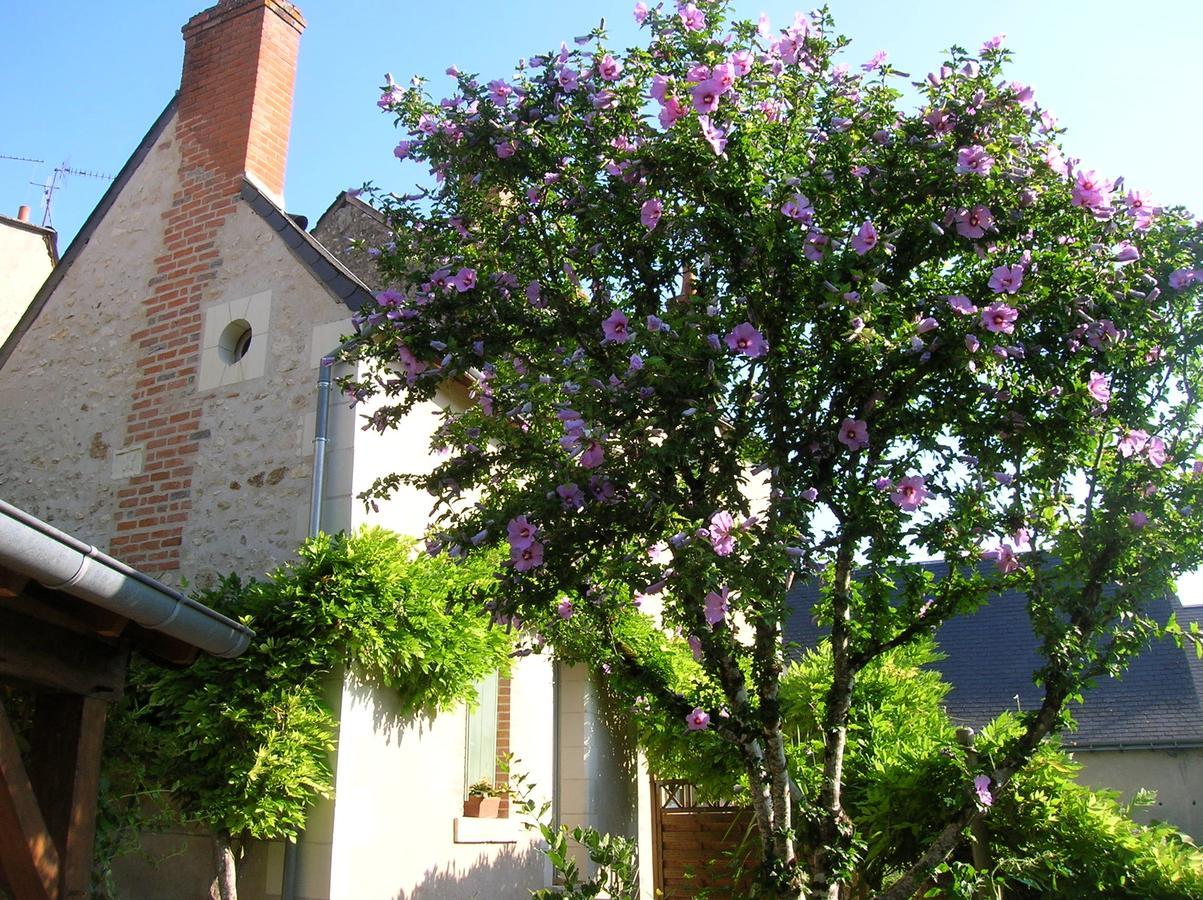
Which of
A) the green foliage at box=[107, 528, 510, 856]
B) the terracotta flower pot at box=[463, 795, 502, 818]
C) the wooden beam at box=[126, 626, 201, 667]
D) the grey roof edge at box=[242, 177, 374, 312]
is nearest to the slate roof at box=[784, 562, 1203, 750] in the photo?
the terracotta flower pot at box=[463, 795, 502, 818]

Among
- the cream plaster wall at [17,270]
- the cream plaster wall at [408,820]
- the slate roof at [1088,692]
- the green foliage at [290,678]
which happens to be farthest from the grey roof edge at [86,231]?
the slate roof at [1088,692]

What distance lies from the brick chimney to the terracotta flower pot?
4.53 metres

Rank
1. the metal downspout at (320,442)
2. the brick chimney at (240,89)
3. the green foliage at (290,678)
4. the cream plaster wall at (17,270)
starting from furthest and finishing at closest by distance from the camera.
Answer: the cream plaster wall at (17,270)
the brick chimney at (240,89)
the metal downspout at (320,442)
the green foliage at (290,678)

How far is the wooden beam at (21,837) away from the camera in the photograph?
115 inches

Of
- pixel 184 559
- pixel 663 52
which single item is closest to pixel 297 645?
pixel 184 559

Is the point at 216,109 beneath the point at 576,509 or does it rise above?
above

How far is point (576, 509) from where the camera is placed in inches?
141

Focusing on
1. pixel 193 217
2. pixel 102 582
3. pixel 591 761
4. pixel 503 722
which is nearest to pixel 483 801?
pixel 503 722

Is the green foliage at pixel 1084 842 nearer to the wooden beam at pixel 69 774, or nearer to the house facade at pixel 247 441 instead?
the house facade at pixel 247 441

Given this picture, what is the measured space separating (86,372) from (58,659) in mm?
4887

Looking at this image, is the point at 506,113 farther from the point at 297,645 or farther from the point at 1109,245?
the point at 297,645

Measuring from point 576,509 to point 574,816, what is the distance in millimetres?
4732

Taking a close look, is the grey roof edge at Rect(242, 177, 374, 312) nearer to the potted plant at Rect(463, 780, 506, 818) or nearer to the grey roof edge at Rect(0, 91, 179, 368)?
the grey roof edge at Rect(0, 91, 179, 368)

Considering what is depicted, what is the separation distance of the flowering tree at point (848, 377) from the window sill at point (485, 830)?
2.83 m
